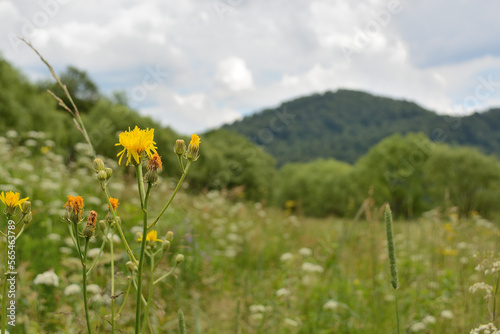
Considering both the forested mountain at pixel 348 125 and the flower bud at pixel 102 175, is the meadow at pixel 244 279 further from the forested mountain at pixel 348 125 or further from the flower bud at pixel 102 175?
the forested mountain at pixel 348 125

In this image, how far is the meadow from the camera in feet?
7.34

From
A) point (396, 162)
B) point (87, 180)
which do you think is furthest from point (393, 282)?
point (396, 162)

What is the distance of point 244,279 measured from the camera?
2986 millimetres

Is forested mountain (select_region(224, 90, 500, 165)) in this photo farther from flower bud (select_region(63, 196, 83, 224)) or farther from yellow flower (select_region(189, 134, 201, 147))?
flower bud (select_region(63, 196, 83, 224))

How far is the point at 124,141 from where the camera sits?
0.76 metres

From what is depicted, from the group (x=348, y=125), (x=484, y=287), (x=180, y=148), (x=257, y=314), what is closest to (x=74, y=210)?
(x=180, y=148)

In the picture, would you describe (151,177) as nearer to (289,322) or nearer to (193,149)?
(193,149)

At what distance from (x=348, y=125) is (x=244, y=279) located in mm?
146775

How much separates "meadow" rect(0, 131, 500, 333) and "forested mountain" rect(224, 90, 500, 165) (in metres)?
62.7

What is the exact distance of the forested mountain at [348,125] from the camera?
3211 inches

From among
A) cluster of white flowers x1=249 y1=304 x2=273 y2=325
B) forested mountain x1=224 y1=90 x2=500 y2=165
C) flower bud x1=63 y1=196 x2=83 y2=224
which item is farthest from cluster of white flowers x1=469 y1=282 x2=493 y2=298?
forested mountain x1=224 y1=90 x2=500 y2=165

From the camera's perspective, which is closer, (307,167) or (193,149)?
(193,149)

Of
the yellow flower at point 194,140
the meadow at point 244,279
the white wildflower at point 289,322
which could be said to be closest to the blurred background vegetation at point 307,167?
the meadow at point 244,279

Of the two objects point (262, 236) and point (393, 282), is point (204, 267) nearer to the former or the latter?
point (262, 236)
